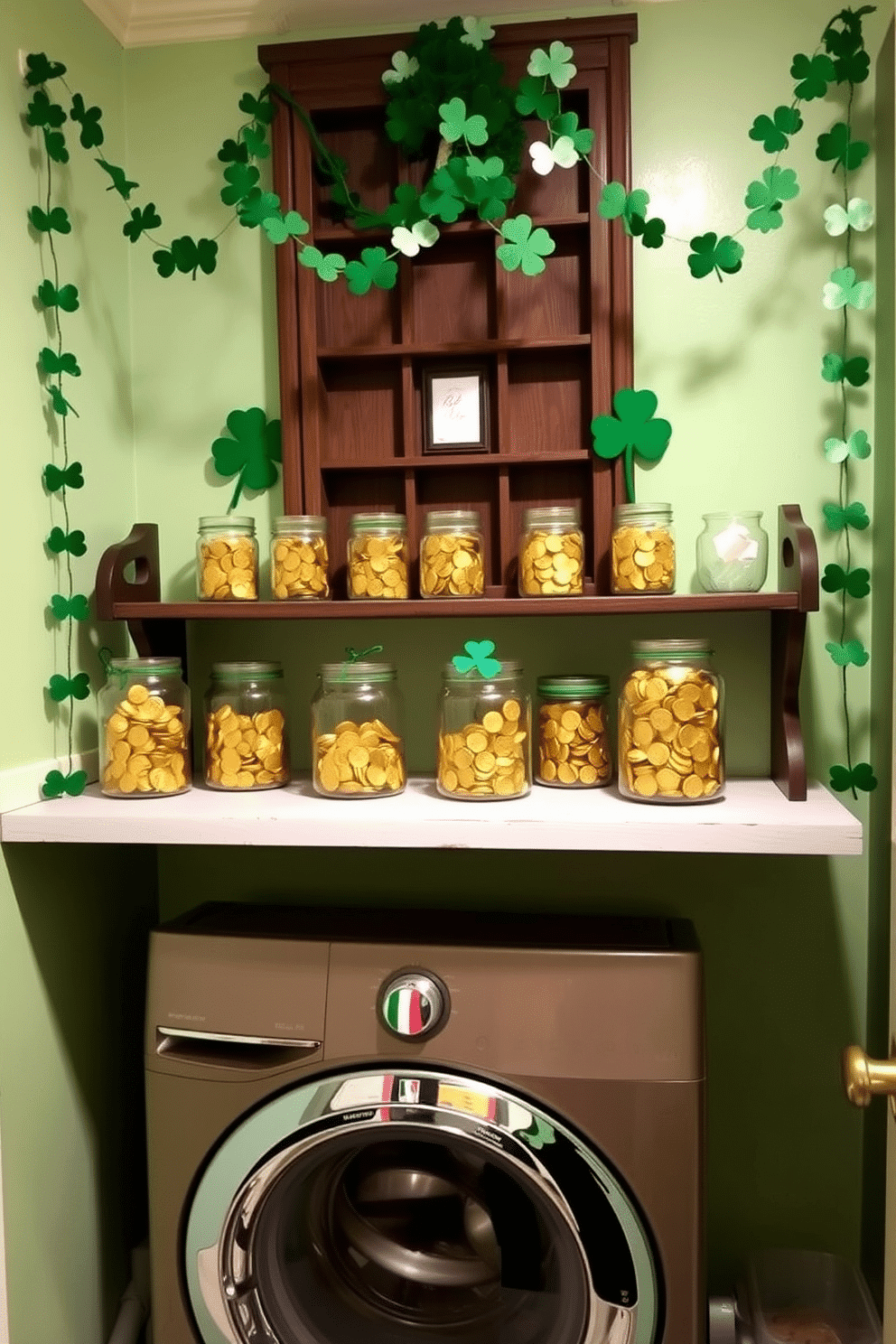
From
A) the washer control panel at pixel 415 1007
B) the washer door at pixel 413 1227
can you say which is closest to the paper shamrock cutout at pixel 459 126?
the washer control panel at pixel 415 1007

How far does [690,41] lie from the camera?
148cm

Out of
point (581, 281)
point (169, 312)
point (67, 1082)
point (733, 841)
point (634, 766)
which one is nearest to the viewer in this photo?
point (733, 841)

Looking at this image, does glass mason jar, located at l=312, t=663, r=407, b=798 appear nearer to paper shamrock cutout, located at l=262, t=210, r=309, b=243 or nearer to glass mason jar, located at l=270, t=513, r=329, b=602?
glass mason jar, located at l=270, t=513, r=329, b=602

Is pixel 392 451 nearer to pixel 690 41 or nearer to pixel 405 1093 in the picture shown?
pixel 690 41

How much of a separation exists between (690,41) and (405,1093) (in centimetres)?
146

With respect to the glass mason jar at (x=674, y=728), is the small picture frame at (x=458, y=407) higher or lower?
higher

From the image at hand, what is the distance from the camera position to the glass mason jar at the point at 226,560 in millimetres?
1445

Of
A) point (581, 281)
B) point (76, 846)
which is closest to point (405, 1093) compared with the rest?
point (76, 846)

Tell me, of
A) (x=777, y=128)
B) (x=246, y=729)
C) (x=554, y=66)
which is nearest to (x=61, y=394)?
(x=246, y=729)

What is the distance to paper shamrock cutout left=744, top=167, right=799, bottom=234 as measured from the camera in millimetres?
1355

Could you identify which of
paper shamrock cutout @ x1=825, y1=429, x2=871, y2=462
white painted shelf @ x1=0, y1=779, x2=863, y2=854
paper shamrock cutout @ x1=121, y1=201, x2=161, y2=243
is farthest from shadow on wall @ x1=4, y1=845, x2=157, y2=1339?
paper shamrock cutout @ x1=825, y1=429, x2=871, y2=462

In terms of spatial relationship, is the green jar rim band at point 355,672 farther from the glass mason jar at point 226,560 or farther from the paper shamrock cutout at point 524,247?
the paper shamrock cutout at point 524,247

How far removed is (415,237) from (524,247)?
162 millimetres

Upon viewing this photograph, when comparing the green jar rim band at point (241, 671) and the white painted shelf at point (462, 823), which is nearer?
the white painted shelf at point (462, 823)
